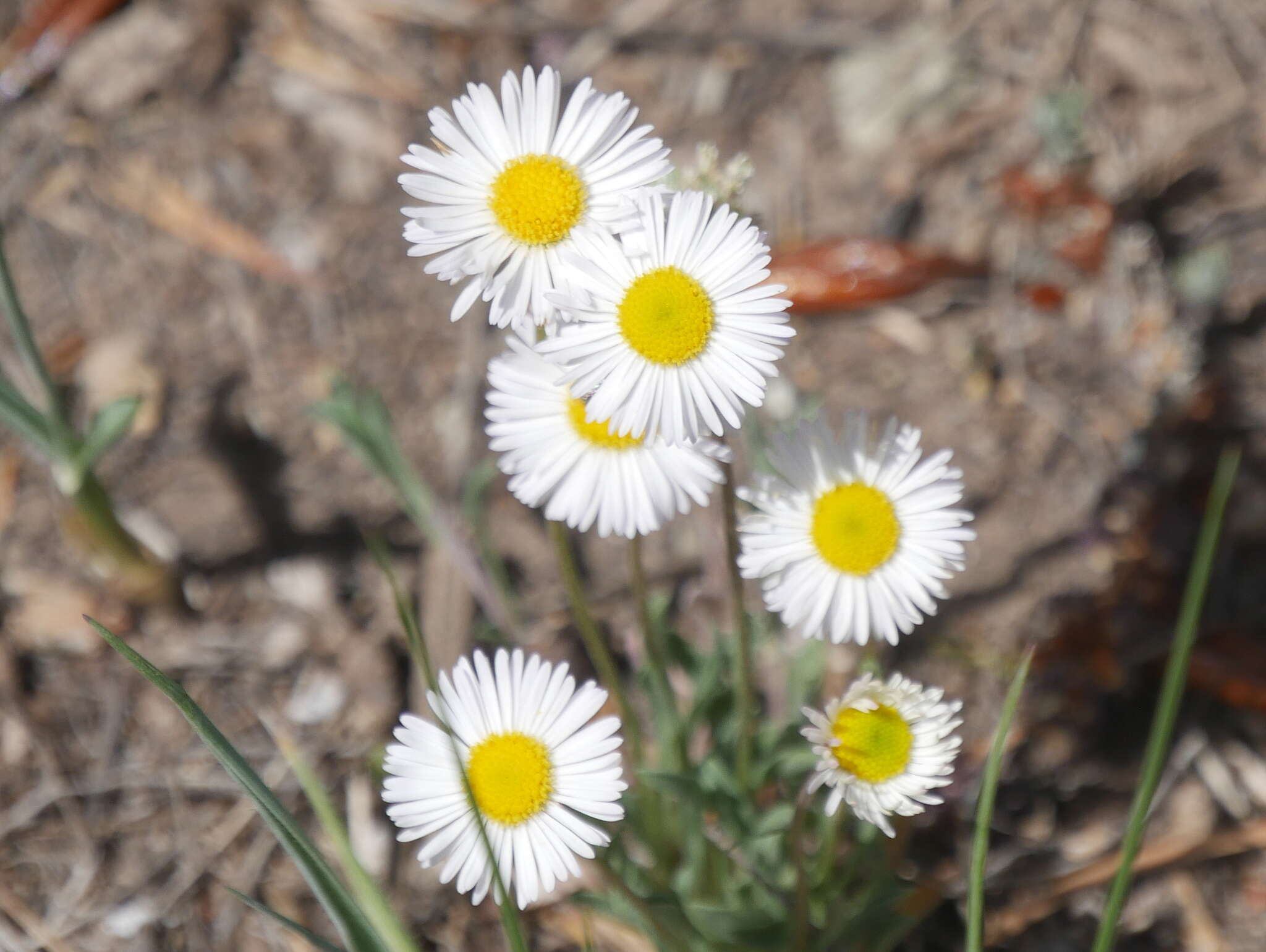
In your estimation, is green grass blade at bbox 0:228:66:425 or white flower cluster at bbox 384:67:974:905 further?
green grass blade at bbox 0:228:66:425

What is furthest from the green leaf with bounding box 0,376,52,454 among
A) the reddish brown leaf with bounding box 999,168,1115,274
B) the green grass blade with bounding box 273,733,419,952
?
the reddish brown leaf with bounding box 999,168,1115,274

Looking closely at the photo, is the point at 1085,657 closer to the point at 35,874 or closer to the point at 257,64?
the point at 35,874

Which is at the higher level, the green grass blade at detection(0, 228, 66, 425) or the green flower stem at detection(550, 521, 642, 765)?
the green grass blade at detection(0, 228, 66, 425)

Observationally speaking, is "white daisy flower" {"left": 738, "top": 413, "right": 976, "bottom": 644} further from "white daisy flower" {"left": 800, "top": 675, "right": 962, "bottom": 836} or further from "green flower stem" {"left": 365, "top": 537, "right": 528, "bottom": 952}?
"green flower stem" {"left": 365, "top": 537, "right": 528, "bottom": 952}

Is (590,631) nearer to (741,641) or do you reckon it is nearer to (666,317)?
(741,641)

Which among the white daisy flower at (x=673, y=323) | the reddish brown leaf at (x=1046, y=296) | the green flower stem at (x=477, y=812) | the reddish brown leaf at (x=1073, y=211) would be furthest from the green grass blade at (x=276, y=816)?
the reddish brown leaf at (x=1073, y=211)

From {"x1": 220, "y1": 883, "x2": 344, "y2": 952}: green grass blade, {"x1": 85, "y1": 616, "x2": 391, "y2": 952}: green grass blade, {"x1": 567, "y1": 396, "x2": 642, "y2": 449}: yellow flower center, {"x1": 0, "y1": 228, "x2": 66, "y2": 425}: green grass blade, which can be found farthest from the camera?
{"x1": 0, "y1": 228, "x2": 66, "y2": 425}: green grass blade

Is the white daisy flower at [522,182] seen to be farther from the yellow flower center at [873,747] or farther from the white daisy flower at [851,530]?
the yellow flower center at [873,747]

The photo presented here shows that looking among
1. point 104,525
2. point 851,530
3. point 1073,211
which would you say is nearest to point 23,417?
point 104,525
